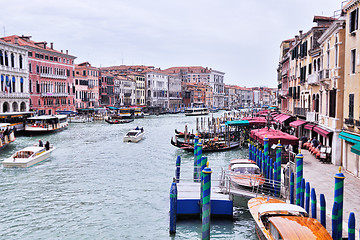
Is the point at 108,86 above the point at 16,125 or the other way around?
above

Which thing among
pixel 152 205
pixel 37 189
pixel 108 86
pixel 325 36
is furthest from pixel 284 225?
pixel 108 86

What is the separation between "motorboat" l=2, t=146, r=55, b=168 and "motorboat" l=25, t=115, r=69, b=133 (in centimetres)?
1267

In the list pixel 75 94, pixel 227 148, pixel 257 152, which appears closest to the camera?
pixel 257 152

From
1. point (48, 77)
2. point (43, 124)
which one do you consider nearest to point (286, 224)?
point (43, 124)

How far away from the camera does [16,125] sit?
1153 inches

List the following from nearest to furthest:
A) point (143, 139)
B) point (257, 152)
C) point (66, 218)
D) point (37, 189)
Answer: point (66, 218) < point (37, 189) < point (257, 152) < point (143, 139)

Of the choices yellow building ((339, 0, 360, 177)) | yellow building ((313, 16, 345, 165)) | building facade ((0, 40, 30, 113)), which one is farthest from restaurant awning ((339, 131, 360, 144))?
building facade ((0, 40, 30, 113))

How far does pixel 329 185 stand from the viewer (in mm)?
10617

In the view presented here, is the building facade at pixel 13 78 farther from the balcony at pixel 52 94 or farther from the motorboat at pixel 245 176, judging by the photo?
the motorboat at pixel 245 176

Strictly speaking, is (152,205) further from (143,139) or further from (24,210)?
(143,139)

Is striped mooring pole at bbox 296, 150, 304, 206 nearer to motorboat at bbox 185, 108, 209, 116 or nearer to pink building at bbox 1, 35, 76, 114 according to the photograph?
pink building at bbox 1, 35, 76, 114

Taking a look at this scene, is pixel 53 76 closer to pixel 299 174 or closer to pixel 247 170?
pixel 247 170

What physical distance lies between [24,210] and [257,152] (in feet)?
27.9

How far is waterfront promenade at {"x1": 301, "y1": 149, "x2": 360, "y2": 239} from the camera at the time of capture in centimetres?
834
